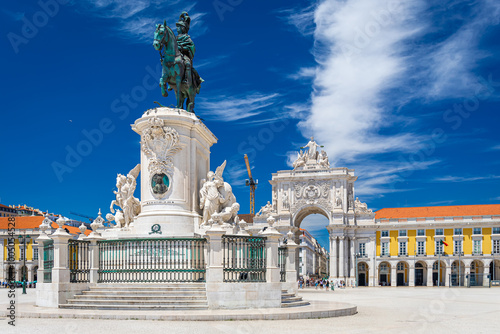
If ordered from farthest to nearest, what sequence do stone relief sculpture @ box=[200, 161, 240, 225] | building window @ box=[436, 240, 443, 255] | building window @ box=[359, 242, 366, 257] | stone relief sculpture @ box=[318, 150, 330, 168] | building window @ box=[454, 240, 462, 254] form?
stone relief sculpture @ box=[318, 150, 330, 168] < building window @ box=[359, 242, 366, 257] < building window @ box=[436, 240, 443, 255] < building window @ box=[454, 240, 462, 254] < stone relief sculpture @ box=[200, 161, 240, 225]

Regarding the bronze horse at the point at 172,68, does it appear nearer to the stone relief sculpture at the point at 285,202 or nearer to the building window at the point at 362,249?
the stone relief sculpture at the point at 285,202

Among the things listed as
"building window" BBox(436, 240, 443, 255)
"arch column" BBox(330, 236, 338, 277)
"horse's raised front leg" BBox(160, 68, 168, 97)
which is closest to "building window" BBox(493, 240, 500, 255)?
"building window" BBox(436, 240, 443, 255)

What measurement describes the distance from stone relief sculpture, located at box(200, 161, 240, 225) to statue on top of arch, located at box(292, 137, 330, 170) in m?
68.7

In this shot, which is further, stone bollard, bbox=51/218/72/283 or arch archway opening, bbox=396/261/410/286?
arch archway opening, bbox=396/261/410/286

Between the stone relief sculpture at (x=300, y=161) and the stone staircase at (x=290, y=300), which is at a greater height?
the stone relief sculpture at (x=300, y=161)

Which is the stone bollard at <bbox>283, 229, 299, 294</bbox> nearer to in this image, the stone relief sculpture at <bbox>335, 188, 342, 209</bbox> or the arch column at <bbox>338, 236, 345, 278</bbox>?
the arch column at <bbox>338, 236, 345, 278</bbox>

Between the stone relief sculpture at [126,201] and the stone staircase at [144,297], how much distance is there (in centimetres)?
290

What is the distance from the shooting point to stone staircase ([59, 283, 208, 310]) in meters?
13.4

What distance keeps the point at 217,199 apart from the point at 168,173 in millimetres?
1637

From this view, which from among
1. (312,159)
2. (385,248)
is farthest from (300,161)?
(385,248)

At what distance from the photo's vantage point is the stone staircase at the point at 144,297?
13375mm

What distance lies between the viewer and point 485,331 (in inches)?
454

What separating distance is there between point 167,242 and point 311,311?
417cm

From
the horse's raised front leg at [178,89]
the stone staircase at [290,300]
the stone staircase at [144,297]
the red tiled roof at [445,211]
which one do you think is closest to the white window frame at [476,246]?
the red tiled roof at [445,211]
